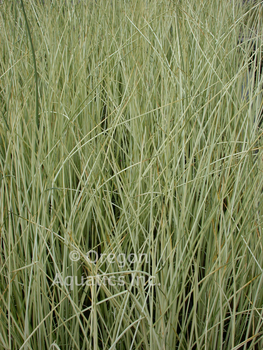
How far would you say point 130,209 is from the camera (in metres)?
0.66

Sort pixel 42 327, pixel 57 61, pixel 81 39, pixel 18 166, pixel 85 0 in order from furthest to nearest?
pixel 85 0 < pixel 81 39 < pixel 57 61 < pixel 18 166 < pixel 42 327

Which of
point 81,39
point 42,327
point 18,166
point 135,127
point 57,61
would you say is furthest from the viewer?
point 81,39

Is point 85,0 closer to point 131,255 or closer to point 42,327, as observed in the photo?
point 131,255

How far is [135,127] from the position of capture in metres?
0.80

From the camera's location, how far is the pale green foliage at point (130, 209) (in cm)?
56

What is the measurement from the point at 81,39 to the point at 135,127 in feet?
1.70

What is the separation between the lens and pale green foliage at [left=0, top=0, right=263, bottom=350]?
56 centimetres

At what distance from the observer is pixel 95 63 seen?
104cm

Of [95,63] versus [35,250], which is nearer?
[35,250]

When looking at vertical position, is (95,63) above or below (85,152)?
above

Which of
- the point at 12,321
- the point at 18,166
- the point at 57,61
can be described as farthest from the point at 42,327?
the point at 57,61

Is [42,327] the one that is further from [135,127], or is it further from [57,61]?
[57,61]

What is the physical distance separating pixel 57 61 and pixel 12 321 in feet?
2.60

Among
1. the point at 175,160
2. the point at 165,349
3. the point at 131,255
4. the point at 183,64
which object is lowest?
the point at 165,349
